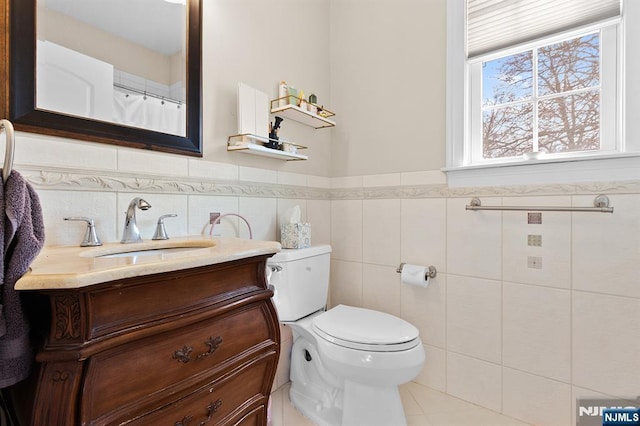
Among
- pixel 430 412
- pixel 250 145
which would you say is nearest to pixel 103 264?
pixel 250 145

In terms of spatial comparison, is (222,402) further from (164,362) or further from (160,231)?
(160,231)

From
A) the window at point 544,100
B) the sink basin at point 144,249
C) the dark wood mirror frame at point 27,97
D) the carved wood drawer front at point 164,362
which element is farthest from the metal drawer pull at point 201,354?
the window at point 544,100

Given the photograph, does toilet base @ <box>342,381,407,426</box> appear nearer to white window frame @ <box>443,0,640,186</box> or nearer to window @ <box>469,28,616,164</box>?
white window frame @ <box>443,0,640,186</box>

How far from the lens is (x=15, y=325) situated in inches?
21.0

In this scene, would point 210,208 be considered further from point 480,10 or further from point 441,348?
point 480,10

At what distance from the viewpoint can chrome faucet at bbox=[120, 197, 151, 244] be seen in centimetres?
Answer: 103

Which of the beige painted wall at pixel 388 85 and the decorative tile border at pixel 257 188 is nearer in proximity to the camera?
the decorative tile border at pixel 257 188

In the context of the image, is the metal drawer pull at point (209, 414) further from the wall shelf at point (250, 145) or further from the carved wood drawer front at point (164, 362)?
the wall shelf at point (250, 145)

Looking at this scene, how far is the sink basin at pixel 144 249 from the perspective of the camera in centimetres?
88

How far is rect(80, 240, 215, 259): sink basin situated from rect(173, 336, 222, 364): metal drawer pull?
0.26m

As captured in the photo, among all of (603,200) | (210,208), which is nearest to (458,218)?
(603,200)

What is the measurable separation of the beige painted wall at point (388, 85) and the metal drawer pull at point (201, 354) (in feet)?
4.54

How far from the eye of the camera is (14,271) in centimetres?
53

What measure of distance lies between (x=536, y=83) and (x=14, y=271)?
2.01 m
